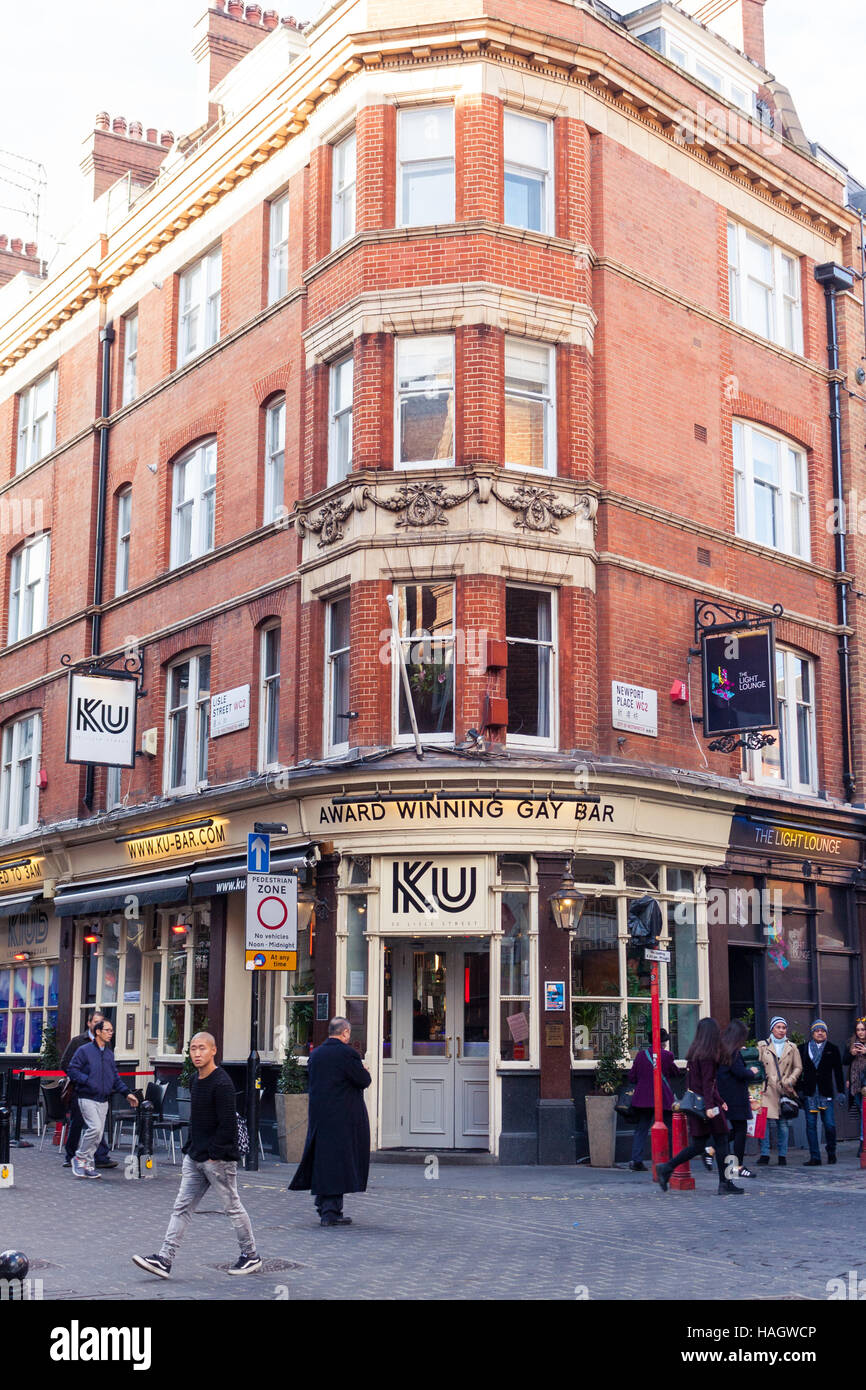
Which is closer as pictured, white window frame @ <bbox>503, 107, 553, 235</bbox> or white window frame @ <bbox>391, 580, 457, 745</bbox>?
white window frame @ <bbox>391, 580, 457, 745</bbox>

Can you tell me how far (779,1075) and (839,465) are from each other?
11.0m

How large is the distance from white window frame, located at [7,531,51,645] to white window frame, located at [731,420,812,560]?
14.2 meters

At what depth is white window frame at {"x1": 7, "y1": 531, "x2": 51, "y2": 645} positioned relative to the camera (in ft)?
102

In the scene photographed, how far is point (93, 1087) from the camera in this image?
1827 cm

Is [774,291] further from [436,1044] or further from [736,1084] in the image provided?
A: [736,1084]

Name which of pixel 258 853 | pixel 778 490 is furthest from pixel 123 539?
pixel 258 853

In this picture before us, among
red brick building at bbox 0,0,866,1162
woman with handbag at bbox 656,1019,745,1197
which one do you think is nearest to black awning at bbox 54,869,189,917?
red brick building at bbox 0,0,866,1162

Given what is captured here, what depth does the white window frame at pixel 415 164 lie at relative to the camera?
21281 millimetres

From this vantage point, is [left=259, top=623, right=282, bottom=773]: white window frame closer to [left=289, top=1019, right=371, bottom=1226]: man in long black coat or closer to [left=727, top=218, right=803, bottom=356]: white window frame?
[left=727, top=218, right=803, bottom=356]: white window frame

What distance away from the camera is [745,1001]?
2297 centimetres

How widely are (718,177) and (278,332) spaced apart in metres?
7.45

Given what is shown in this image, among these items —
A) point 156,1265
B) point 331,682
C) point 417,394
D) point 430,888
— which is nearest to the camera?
point 156,1265

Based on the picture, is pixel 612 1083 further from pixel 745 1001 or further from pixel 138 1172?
pixel 138 1172
